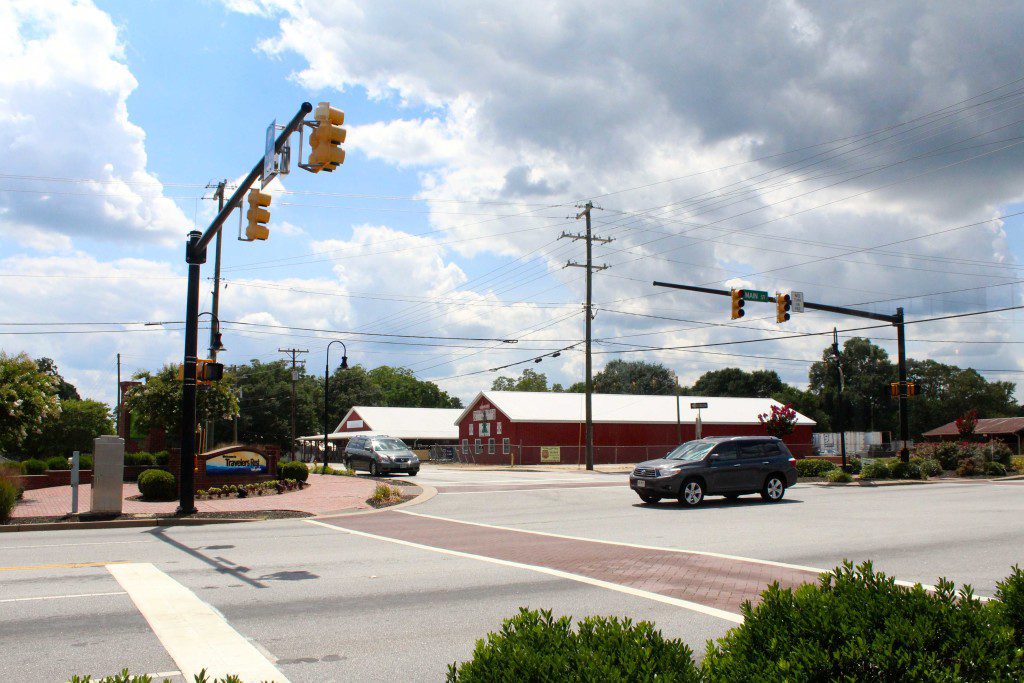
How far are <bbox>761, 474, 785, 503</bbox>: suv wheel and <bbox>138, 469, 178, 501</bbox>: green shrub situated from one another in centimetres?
1587

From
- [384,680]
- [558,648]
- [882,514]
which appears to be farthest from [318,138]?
[882,514]

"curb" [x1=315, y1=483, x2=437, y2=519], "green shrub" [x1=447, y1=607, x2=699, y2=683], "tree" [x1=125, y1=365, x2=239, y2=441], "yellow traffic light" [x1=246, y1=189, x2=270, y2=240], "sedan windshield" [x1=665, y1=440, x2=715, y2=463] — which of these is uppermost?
"yellow traffic light" [x1=246, y1=189, x2=270, y2=240]

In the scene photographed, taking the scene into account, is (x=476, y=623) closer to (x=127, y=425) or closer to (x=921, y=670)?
(x=921, y=670)

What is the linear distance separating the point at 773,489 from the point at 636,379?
110m

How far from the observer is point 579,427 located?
59469 mm

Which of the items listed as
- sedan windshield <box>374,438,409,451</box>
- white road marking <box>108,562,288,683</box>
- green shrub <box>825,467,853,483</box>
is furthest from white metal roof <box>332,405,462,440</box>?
→ white road marking <box>108,562,288,683</box>

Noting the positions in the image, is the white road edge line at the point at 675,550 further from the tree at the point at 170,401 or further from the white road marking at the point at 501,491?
the tree at the point at 170,401

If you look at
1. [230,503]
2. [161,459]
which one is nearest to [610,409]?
[161,459]

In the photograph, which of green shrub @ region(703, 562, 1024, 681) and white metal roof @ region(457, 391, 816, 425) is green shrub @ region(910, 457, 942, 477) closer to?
white metal roof @ region(457, 391, 816, 425)

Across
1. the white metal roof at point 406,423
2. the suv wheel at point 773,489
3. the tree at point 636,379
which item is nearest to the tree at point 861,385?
the tree at point 636,379

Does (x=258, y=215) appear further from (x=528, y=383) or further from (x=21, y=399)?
(x=528, y=383)

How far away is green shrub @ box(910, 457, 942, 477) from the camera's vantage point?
1236 inches

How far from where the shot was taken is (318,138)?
34.9ft

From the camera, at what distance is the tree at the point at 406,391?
13288 centimetres
